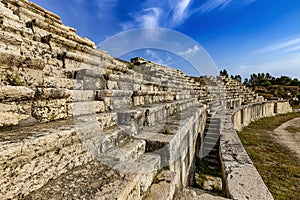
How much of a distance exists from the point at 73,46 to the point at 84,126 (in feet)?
6.31

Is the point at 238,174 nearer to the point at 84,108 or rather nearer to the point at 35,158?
the point at 84,108

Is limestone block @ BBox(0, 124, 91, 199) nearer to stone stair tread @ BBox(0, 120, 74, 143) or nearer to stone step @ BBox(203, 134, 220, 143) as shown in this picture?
stone stair tread @ BBox(0, 120, 74, 143)

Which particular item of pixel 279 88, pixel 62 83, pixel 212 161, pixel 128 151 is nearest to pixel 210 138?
pixel 212 161

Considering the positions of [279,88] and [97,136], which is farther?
[279,88]

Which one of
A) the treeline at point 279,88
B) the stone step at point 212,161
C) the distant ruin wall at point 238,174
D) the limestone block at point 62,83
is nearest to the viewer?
the limestone block at point 62,83

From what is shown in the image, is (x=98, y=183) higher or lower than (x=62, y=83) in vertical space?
lower

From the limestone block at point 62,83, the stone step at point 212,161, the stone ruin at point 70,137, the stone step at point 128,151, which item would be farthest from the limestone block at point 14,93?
the stone step at point 212,161

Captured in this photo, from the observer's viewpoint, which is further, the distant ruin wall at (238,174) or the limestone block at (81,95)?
the distant ruin wall at (238,174)

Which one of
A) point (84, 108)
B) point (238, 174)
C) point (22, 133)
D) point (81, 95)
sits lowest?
point (238, 174)

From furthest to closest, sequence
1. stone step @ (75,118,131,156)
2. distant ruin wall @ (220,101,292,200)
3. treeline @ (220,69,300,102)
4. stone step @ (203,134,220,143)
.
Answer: treeline @ (220,69,300,102)
stone step @ (203,134,220,143)
distant ruin wall @ (220,101,292,200)
stone step @ (75,118,131,156)

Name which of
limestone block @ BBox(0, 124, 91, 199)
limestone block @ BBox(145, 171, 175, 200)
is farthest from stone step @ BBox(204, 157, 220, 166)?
limestone block @ BBox(0, 124, 91, 199)

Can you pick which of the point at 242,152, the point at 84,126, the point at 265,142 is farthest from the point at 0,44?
the point at 265,142

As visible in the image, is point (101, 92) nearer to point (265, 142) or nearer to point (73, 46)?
point (73, 46)

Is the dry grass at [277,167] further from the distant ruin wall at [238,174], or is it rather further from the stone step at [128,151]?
the stone step at [128,151]
